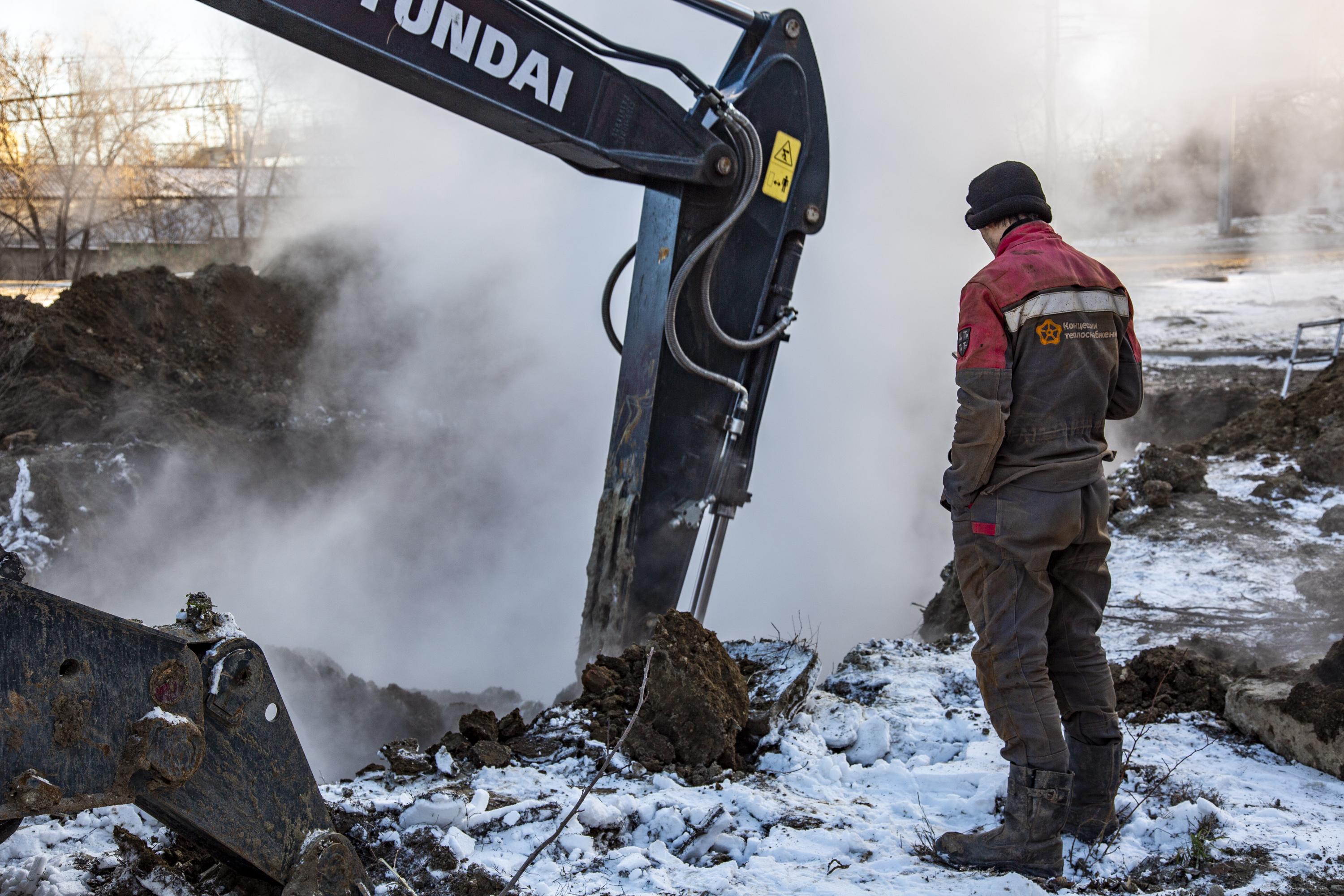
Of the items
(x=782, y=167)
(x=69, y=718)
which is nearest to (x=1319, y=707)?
(x=782, y=167)

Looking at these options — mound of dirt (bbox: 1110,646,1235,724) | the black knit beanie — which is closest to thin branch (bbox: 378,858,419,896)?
the black knit beanie

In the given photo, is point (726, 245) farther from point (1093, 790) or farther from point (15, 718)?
point (15, 718)

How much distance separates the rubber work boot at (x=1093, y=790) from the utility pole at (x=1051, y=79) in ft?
41.3

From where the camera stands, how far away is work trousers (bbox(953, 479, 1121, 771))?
93.7 inches

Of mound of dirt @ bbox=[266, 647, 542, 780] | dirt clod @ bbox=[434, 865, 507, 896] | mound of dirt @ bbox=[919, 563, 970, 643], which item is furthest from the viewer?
mound of dirt @ bbox=[919, 563, 970, 643]

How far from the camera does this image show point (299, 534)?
7211mm

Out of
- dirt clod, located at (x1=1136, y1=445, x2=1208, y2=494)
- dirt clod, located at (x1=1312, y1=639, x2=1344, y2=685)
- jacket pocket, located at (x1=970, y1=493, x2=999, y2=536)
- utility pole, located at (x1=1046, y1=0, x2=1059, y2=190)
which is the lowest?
dirt clod, located at (x1=1312, y1=639, x2=1344, y2=685)

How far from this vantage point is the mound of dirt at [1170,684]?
11.5ft

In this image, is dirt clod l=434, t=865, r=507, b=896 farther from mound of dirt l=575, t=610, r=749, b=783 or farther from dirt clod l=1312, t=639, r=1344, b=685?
dirt clod l=1312, t=639, r=1344, b=685

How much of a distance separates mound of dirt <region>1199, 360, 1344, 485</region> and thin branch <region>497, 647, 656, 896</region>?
18.1 feet

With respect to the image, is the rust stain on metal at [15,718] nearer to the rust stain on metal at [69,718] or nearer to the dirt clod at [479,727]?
the rust stain on metal at [69,718]

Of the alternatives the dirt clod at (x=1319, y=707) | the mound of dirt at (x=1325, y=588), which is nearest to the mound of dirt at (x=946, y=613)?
the mound of dirt at (x=1325, y=588)

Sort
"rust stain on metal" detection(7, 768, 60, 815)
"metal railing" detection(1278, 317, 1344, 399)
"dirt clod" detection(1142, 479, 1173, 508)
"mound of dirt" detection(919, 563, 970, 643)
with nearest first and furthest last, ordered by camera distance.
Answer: "rust stain on metal" detection(7, 768, 60, 815) < "mound of dirt" detection(919, 563, 970, 643) < "dirt clod" detection(1142, 479, 1173, 508) < "metal railing" detection(1278, 317, 1344, 399)

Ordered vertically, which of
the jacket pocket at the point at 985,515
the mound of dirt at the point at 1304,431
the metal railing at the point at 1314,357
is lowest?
the jacket pocket at the point at 985,515
